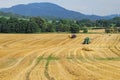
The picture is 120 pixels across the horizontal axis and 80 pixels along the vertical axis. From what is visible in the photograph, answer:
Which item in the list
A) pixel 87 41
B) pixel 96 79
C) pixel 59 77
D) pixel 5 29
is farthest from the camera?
pixel 5 29

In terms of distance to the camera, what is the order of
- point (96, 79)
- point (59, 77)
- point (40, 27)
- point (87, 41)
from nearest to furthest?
point (96, 79)
point (59, 77)
point (87, 41)
point (40, 27)

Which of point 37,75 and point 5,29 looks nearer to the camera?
point 37,75

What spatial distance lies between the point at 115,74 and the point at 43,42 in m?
50.1

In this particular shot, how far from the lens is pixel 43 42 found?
70875 millimetres

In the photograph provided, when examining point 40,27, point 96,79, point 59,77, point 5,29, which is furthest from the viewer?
point 40,27

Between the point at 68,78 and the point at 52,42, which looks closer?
the point at 68,78

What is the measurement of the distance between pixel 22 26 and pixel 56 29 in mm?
20158

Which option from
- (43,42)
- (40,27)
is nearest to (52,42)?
(43,42)

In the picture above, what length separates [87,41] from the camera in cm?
6925

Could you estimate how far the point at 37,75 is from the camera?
70.3ft

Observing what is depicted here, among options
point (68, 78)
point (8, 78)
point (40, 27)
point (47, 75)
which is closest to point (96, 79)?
point (68, 78)

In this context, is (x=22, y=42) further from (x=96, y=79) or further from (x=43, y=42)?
(x=96, y=79)

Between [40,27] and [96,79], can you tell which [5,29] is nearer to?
[40,27]

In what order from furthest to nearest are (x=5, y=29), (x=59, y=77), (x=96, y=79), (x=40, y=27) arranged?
(x=40, y=27)
(x=5, y=29)
(x=59, y=77)
(x=96, y=79)
